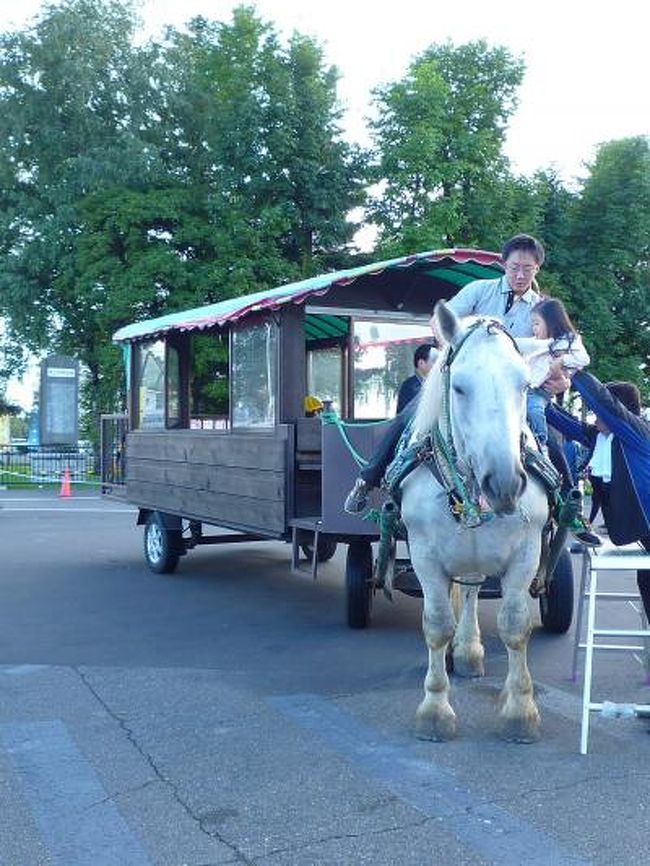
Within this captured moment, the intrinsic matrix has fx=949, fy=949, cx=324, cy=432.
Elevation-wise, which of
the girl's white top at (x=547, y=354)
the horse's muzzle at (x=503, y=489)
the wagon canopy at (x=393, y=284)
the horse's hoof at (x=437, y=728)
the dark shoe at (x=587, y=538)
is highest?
the wagon canopy at (x=393, y=284)

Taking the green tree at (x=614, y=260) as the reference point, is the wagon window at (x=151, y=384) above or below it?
below

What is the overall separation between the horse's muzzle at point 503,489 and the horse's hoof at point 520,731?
1573 millimetres

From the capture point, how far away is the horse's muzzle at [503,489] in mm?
3715

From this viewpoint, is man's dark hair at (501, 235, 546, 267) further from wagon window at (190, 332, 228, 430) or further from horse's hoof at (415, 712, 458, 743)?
wagon window at (190, 332, 228, 430)

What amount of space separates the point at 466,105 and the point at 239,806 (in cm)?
2587

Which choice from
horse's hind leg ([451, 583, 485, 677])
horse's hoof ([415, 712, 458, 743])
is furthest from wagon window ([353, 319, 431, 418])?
horse's hoof ([415, 712, 458, 743])

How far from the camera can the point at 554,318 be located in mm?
4875

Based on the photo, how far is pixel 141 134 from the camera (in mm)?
28750

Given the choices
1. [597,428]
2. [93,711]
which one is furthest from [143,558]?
[597,428]

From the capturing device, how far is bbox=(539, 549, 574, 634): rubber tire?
7.36 meters

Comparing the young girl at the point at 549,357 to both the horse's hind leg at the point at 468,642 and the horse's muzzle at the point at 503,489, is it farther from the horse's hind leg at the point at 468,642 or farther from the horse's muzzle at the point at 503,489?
the horse's hind leg at the point at 468,642

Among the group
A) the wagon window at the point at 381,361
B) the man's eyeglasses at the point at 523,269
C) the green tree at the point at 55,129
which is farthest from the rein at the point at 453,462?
the green tree at the point at 55,129

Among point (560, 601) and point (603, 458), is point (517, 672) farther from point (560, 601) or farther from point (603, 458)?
point (560, 601)

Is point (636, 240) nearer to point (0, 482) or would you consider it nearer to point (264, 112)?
point (264, 112)
